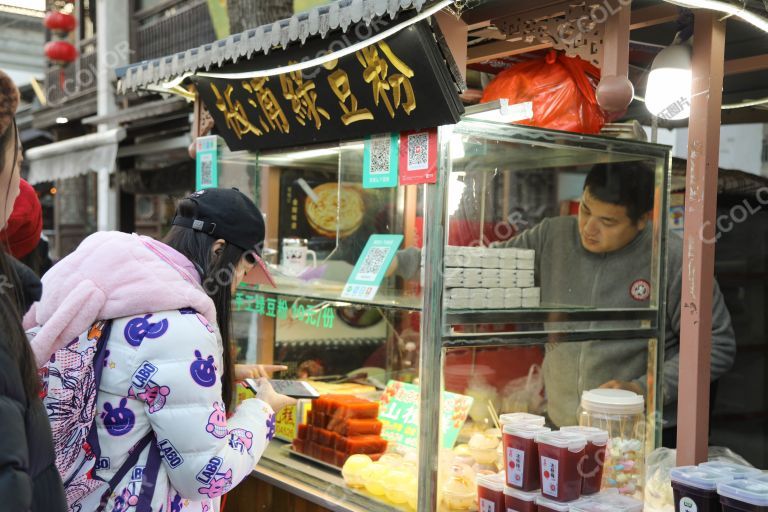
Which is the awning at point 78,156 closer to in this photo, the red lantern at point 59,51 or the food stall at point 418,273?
the red lantern at point 59,51

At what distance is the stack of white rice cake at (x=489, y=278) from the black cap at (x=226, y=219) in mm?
887

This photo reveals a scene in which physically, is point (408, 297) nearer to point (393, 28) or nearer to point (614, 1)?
point (393, 28)

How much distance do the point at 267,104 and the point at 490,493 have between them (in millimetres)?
2150

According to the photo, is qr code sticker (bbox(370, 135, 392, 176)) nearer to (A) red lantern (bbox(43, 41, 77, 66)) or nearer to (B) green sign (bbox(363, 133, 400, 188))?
(B) green sign (bbox(363, 133, 400, 188))

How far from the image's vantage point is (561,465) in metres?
2.53

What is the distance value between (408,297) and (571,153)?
3.29 feet

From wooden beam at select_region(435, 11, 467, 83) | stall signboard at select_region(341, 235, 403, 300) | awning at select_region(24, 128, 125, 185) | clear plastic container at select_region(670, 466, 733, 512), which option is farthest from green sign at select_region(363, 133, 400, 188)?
awning at select_region(24, 128, 125, 185)

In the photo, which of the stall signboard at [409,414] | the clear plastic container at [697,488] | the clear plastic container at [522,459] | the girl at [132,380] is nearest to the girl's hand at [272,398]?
the girl at [132,380]

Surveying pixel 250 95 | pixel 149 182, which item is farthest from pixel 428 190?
pixel 149 182

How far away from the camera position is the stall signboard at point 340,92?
285 cm

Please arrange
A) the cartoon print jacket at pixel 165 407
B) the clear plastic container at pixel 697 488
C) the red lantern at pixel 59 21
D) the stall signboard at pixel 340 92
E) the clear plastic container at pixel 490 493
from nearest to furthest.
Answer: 1. the cartoon print jacket at pixel 165 407
2. the clear plastic container at pixel 697 488
3. the clear plastic container at pixel 490 493
4. the stall signboard at pixel 340 92
5. the red lantern at pixel 59 21

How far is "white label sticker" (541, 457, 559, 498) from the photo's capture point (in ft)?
8.31

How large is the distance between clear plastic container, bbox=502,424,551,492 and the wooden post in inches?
18.9

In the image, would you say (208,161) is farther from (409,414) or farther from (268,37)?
(409,414)
